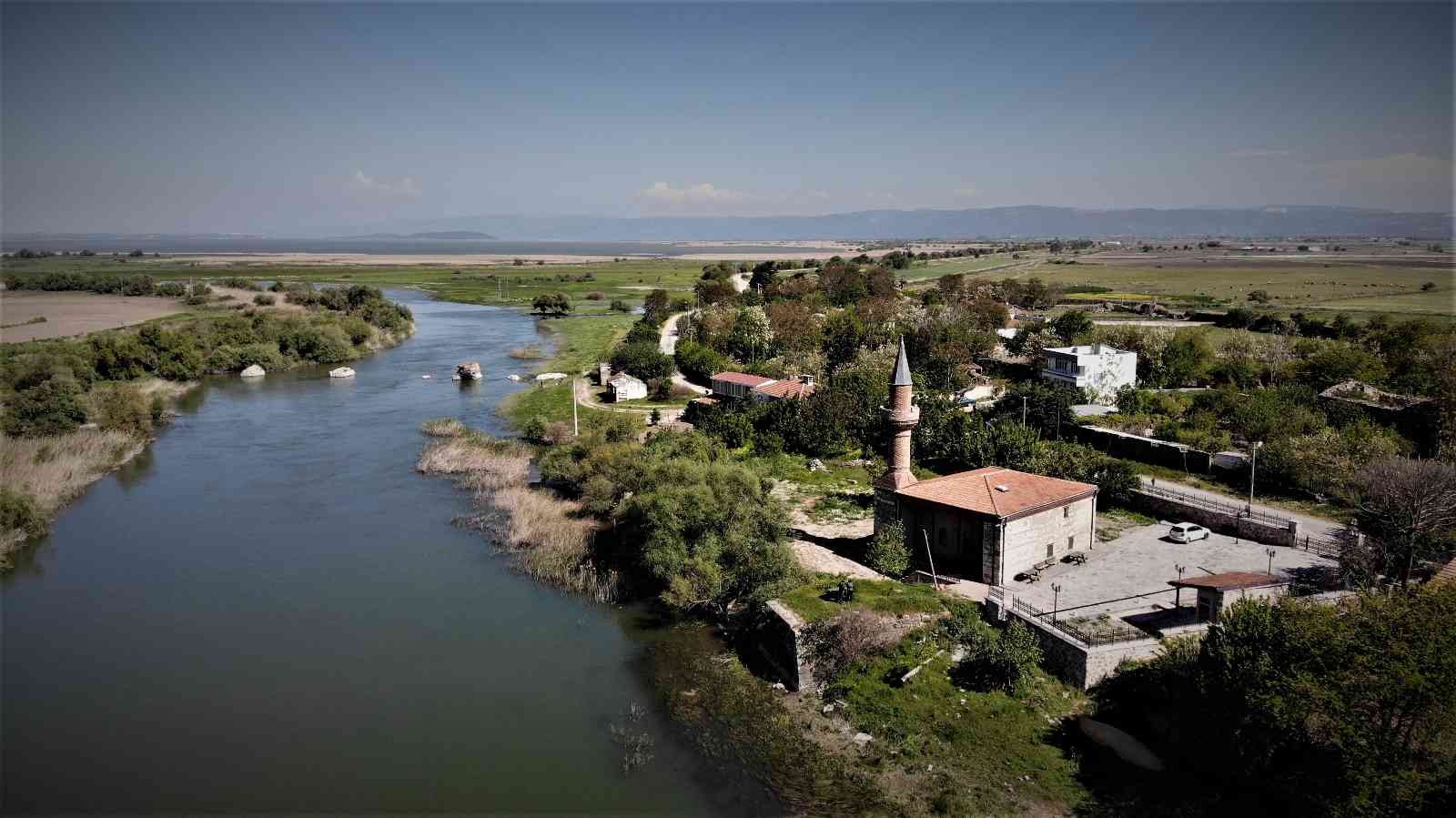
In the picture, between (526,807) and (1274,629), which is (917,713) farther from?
(526,807)

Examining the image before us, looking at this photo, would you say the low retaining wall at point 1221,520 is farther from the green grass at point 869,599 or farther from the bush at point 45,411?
the bush at point 45,411

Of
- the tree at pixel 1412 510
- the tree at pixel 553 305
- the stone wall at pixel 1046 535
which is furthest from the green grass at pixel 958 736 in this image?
the tree at pixel 553 305

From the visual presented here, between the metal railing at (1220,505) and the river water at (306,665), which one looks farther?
the metal railing at (1220,505)

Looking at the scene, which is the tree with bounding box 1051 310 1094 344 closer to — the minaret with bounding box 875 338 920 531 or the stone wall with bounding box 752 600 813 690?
the minaret with bounding box 875 338 920 531

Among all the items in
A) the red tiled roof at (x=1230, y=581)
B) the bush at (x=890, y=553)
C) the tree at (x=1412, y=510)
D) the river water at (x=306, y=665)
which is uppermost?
the tree at (x=1412, y=510)

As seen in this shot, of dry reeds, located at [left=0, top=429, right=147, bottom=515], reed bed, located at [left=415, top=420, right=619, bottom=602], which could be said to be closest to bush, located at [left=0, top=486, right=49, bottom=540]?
dry reeds, located at [left=0, top=429, right=147, bottom=515]

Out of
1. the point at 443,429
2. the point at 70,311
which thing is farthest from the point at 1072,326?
the point at 70,311
